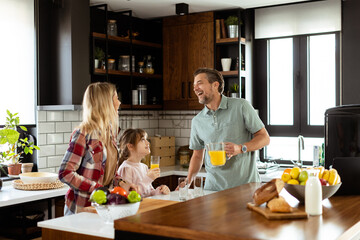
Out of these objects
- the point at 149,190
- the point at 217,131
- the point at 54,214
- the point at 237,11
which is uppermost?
the point at 237,11

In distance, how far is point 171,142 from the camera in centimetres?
570

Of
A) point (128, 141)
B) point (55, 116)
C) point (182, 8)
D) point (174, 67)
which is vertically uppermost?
point (182, 8)

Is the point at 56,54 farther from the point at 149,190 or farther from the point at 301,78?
the point at 301,78

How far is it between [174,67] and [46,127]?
1.77 meters

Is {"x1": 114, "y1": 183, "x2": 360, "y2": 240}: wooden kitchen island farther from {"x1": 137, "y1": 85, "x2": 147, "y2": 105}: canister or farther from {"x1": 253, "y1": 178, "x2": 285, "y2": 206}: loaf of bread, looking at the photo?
{"x1": 137, "y1": 85, "x2": 147, "y2": 105}: canister

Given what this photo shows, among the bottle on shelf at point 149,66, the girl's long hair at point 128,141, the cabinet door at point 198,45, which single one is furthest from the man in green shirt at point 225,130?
the bottle on shelf at point 149,66

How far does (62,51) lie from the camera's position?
14.7 ft

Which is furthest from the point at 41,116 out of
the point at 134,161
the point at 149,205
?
the point at 149,205

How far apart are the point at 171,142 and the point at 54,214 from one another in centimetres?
173

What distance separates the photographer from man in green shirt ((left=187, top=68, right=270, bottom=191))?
11.4 feet

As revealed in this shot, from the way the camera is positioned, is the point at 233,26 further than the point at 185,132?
No

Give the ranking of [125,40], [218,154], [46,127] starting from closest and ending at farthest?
1. [218,154]
2. [46,127]
3. [125,40]

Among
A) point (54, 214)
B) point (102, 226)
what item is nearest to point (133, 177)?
point (102, 226)

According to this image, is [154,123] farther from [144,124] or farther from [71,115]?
[71,115]
